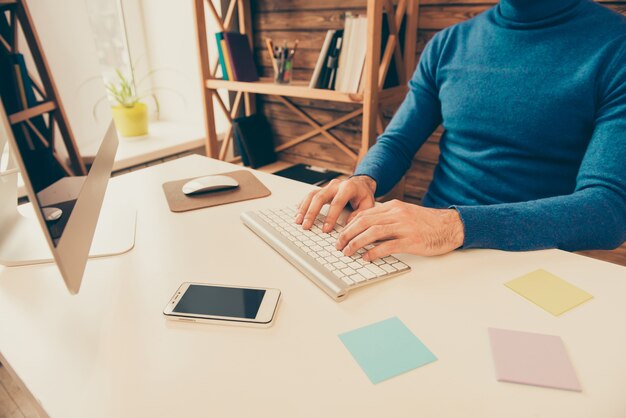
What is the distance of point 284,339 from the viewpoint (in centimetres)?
51

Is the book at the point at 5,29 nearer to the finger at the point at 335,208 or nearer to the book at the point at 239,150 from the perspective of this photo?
the finger at the point at 335,208

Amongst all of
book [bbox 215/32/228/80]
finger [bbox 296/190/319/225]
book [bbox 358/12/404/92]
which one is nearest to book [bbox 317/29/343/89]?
book [bbox 358/12/404/92]

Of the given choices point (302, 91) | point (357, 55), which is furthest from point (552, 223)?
point (302, 91)

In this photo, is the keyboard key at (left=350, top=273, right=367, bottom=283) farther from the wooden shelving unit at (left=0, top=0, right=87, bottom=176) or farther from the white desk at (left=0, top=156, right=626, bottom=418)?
the wooden shelving unit at (left=0, top=0, right=87, bottom=176)

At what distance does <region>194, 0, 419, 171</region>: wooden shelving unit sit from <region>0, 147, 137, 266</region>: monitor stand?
95 cm

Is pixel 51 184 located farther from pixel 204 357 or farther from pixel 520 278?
pixel 520 278

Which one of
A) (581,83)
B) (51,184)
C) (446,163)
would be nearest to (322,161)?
(446,163)

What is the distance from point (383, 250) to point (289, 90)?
1.20 meters

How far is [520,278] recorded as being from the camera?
634 millimetres

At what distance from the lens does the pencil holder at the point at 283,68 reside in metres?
1.78

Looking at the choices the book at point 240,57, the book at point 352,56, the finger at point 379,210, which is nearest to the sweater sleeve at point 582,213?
the finger at point 379,210

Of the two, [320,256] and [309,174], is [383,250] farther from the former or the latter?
[309,174]

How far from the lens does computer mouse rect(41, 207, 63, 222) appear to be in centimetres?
45

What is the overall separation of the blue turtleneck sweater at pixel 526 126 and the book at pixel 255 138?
3.47 ft
